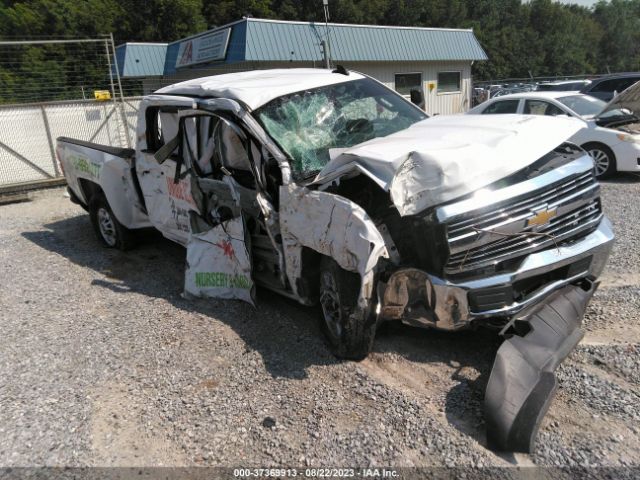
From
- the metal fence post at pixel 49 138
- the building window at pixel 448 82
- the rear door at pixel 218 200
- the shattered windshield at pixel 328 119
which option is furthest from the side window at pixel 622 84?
the metal fence post at pixel 49 138

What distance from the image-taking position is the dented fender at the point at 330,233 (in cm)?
319

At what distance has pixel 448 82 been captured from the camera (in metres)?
24.9

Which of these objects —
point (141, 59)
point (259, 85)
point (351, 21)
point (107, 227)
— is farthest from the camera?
point (351, 21)

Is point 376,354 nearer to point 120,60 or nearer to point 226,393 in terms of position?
point 226,393

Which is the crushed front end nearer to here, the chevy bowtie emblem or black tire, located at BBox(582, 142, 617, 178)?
the chevy bowtie emblem

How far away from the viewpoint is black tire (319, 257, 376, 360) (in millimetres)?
3594

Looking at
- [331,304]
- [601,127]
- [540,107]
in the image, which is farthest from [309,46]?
[331,304]

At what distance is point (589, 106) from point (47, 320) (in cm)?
969

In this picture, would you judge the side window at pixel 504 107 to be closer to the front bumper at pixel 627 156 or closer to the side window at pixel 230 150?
the front bumper at pixel 627 156

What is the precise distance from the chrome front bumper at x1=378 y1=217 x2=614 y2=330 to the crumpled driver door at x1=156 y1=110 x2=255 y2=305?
62.7 inches

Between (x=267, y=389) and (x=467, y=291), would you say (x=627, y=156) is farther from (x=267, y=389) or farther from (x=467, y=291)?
(x=267, y=389)

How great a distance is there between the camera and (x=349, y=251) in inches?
130

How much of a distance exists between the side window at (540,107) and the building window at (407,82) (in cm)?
1340

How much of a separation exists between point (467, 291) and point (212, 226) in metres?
2.72
